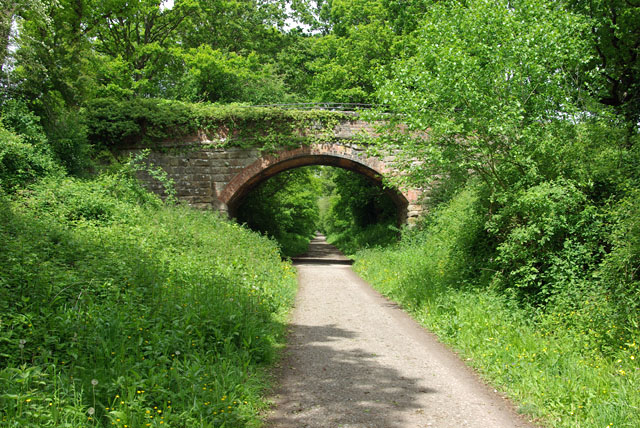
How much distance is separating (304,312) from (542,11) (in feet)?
22.4

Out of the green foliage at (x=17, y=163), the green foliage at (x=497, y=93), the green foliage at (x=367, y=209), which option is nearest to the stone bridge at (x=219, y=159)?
the green foliage at (x=17, y=163)

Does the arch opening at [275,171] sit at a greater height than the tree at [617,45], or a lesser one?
lesser

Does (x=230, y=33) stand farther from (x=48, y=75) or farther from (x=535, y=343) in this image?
(x=535, y=343)

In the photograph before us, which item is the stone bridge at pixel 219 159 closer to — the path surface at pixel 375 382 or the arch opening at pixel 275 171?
the arch opening at pixel 275 171

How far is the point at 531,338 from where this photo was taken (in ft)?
17.4

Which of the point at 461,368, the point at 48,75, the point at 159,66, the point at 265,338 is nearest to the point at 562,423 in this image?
the point at 461,368

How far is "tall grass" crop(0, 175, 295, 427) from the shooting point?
3.17 metres

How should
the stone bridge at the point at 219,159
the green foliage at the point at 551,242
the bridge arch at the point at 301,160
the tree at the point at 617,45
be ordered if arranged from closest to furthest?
the green foliage at the point at 551,242
the tree at the point at 617,45
the stone bridge at the point at 219,159
the bridge arch at the point at 301,160

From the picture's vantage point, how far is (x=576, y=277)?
20.5 feet

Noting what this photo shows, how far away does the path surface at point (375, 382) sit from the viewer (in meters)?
3.82

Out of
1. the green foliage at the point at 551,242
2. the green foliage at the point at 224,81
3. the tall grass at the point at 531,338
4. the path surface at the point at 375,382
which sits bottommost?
the path surface at the point at 375,382

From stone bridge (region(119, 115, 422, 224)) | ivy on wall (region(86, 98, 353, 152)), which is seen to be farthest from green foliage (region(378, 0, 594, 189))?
ivy on wall (region(86, 98, 353, 152))

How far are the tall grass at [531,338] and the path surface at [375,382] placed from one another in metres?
0.29

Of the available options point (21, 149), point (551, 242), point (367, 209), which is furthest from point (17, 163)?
point (367, 209)
